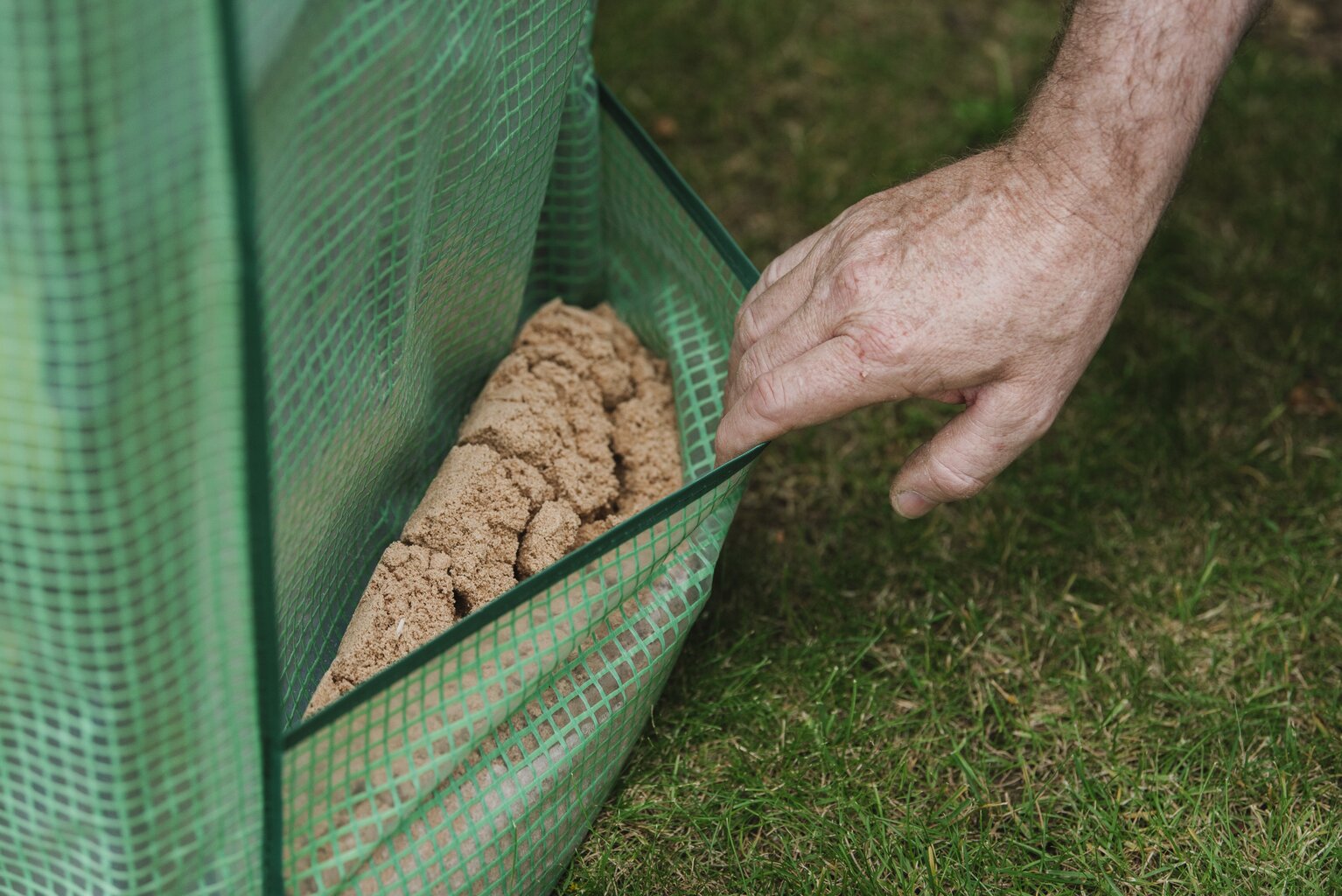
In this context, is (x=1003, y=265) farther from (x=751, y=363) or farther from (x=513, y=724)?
(x=513, y=724)

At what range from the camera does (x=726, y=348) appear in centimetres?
174

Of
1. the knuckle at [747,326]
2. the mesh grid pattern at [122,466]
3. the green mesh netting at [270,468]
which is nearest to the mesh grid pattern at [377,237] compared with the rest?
the green mesh netting at [270,468]

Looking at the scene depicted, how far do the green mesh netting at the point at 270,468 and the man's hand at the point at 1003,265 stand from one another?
0.17m

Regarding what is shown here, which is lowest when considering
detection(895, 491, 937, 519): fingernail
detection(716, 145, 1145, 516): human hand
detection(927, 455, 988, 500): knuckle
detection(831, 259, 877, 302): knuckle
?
detection(895, 491, 937, 519): fingernail

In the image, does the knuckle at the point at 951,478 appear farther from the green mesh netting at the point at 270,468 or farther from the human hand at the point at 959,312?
the green mesh netting at the point at 270,468

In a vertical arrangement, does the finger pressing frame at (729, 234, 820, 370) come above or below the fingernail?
above

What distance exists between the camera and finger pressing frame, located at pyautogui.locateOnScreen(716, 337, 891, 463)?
54.1 inches

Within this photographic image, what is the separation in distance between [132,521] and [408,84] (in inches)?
20.1

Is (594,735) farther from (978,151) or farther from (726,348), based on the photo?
(978,151)

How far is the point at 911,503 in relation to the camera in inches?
60.6

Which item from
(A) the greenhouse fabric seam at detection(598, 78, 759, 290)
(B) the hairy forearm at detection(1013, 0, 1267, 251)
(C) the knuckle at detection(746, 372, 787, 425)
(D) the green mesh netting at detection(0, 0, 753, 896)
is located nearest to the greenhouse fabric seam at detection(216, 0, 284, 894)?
(D) the green mesh netting at detection(0, 0, 753, 896)

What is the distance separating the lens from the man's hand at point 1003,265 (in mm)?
1354

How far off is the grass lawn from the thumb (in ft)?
1.35

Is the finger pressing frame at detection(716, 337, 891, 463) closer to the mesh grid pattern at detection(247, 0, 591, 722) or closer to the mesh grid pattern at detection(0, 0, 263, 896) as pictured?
the mesh grid pattern at detection(247, 0, 591, 722)
